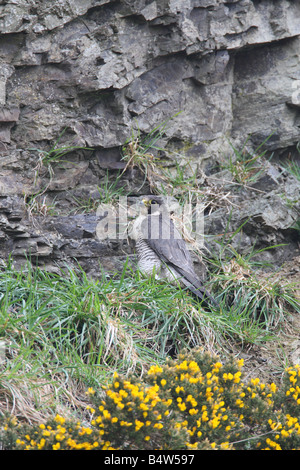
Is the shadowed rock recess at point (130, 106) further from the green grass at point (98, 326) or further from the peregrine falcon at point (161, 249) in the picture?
the green grass at point (98, 326)

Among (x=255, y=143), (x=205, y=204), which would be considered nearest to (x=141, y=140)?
(x=205, y=204)

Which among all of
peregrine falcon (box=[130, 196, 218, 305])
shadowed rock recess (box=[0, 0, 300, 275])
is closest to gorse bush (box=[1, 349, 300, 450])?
peregrine falcon (box=[130, 196, 218, 305])

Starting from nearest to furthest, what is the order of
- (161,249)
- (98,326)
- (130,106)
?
(98,326) < (161,249) < (130,106)

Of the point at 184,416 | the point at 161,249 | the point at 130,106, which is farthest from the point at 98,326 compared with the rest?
the point at 130,106

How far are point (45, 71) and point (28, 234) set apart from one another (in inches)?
71.9

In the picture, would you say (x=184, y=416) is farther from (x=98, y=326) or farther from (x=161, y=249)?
(x=161, y=249)

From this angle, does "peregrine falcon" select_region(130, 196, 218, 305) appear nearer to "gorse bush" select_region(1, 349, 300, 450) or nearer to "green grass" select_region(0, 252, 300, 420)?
"green grass" select_region(0, 252, 300, 420)

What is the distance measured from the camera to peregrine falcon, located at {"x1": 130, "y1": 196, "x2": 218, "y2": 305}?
5.05 meters

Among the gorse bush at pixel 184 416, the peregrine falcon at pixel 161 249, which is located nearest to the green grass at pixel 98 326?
the peregrine falcon at pixel 161 249

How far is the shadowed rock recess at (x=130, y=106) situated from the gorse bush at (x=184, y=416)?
2199mm

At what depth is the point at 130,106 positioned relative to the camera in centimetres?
588

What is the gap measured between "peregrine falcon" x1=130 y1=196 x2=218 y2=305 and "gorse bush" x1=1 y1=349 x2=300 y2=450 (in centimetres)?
185

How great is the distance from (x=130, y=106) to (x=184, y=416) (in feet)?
12.8

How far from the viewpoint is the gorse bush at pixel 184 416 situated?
2.65 metres
